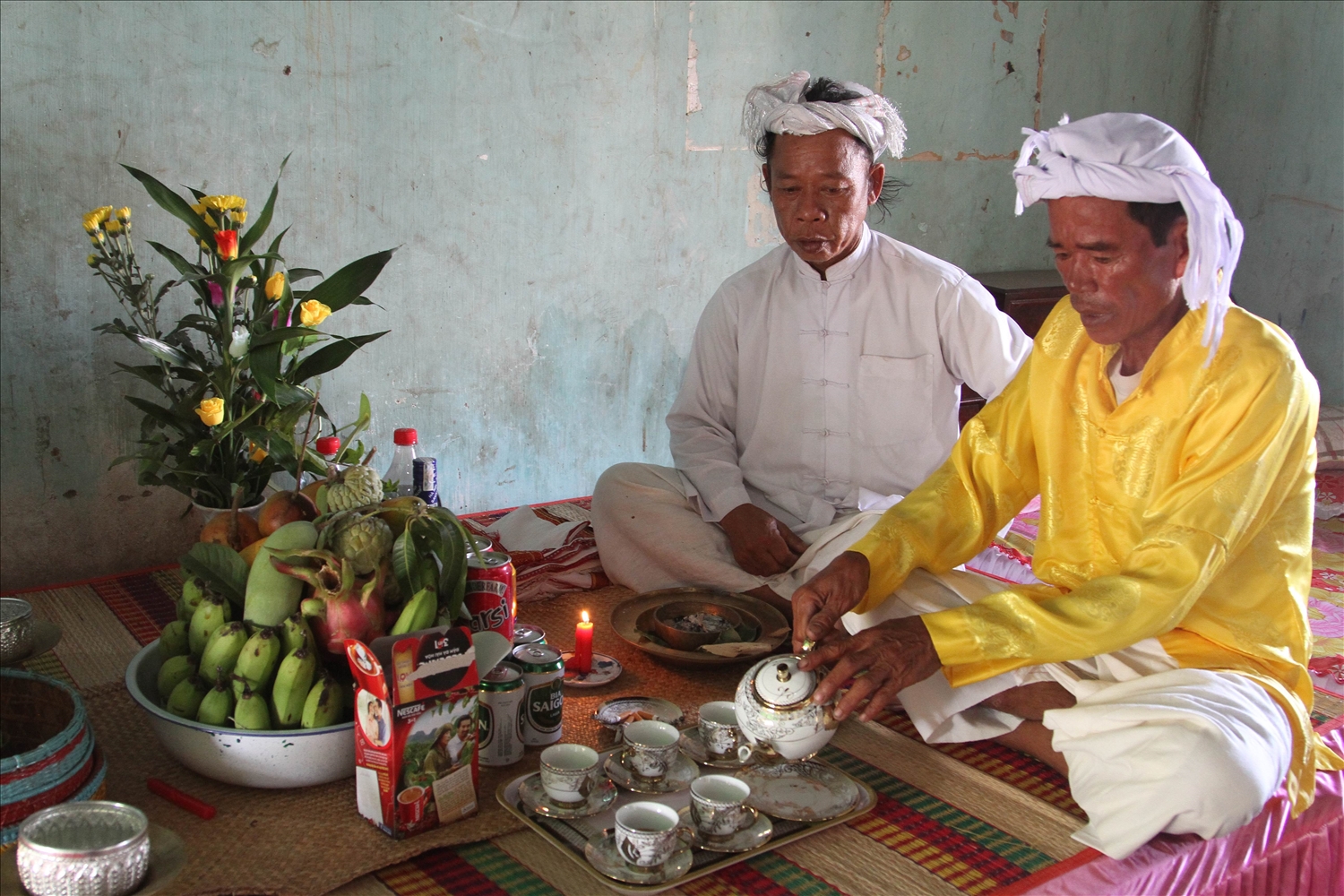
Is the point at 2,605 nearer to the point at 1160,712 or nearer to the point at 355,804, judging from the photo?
the point at 355,804

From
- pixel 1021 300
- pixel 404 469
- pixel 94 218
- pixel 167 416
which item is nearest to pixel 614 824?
pixel 404 469

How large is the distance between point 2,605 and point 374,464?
1.63m

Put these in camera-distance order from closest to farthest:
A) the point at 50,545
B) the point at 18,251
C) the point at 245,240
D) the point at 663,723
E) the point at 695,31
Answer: the point at 663,723 < the point at 245,240 < the point at 18,251 < the point at 50,545 < the point at 695,31

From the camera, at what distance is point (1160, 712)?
1619 mm

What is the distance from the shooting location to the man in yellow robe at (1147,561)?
1646 millimetres

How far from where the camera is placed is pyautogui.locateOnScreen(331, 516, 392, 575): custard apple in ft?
5.75

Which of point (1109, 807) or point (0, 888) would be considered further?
point (1109, 807)

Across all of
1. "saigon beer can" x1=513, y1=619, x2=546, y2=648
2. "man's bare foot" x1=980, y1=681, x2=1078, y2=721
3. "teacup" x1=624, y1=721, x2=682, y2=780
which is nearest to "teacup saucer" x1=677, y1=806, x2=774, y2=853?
"teacup" x1=624, y1=721, x2=682, y2=780

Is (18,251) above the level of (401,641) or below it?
above

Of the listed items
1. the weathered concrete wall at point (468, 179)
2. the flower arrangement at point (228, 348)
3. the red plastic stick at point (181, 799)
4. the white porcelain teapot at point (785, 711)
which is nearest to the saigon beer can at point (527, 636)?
the white porcelain teapot at point (785, 711)

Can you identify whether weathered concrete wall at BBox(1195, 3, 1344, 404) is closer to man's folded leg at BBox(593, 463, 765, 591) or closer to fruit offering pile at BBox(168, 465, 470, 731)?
man's folded leg at BBox(593, 463, 765, 591)

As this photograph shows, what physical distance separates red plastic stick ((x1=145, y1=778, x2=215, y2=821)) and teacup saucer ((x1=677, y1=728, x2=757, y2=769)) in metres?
0.70

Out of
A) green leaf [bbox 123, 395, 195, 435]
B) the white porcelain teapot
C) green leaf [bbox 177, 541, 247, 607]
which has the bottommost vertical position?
the white porcelain teapot

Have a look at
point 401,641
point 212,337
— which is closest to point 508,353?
point 212,337
